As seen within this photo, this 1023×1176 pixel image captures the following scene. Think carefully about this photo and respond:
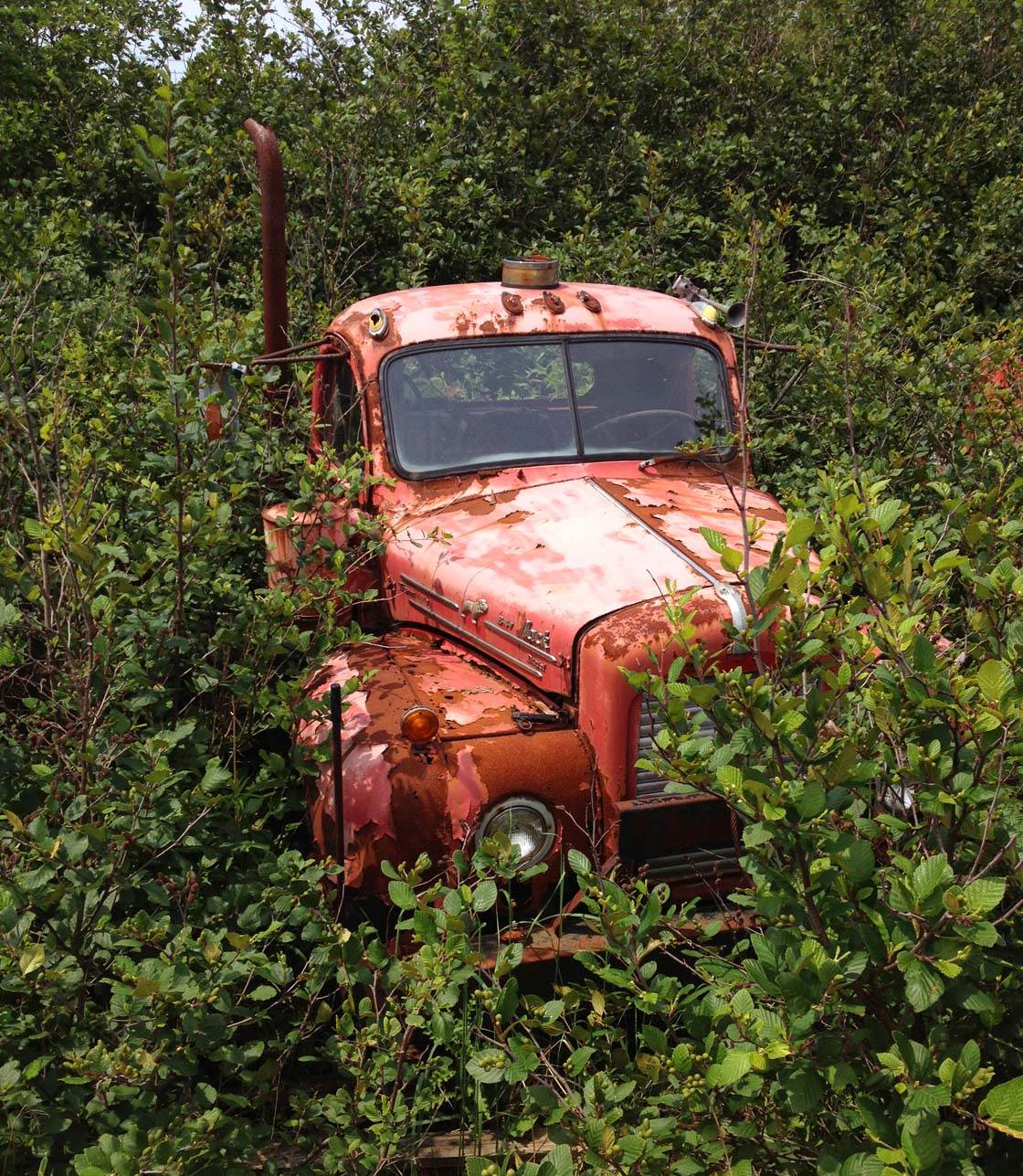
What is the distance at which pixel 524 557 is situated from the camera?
4.22m

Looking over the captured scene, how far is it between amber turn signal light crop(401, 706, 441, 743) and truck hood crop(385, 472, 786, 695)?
0.50 metres

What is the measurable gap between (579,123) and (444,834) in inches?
326

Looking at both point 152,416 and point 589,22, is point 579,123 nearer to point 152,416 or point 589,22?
point 589,22

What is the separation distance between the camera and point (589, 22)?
406 inches

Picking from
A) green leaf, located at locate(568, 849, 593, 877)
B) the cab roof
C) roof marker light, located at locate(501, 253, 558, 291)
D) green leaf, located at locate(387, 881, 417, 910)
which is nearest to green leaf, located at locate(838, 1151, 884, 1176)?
green leaf, located at locate(568, 849, 593, 877)

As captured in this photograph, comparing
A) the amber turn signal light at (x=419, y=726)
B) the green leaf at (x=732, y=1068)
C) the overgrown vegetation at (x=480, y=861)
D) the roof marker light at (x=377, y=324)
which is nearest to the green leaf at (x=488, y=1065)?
the overgrown vegetation at (x=480, y=861)

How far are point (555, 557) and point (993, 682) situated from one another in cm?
214

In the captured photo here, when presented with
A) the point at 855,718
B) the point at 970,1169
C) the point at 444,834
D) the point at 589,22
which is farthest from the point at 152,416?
the point at 589,22

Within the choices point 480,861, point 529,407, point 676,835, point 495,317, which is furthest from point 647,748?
point 495,317

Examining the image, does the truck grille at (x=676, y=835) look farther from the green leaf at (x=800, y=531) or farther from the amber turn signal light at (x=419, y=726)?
the green leaf at (x=800, y=531)

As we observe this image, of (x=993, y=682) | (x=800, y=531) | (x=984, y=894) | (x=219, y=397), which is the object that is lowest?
(x=984, y=894)

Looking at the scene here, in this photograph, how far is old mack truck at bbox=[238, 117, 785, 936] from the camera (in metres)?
3.51

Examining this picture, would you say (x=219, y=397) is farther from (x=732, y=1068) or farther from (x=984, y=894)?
(x=984, y=894)

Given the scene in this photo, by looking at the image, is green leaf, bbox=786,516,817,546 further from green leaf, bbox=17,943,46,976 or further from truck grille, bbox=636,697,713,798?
green leaf, bbox=17,943,46,976
